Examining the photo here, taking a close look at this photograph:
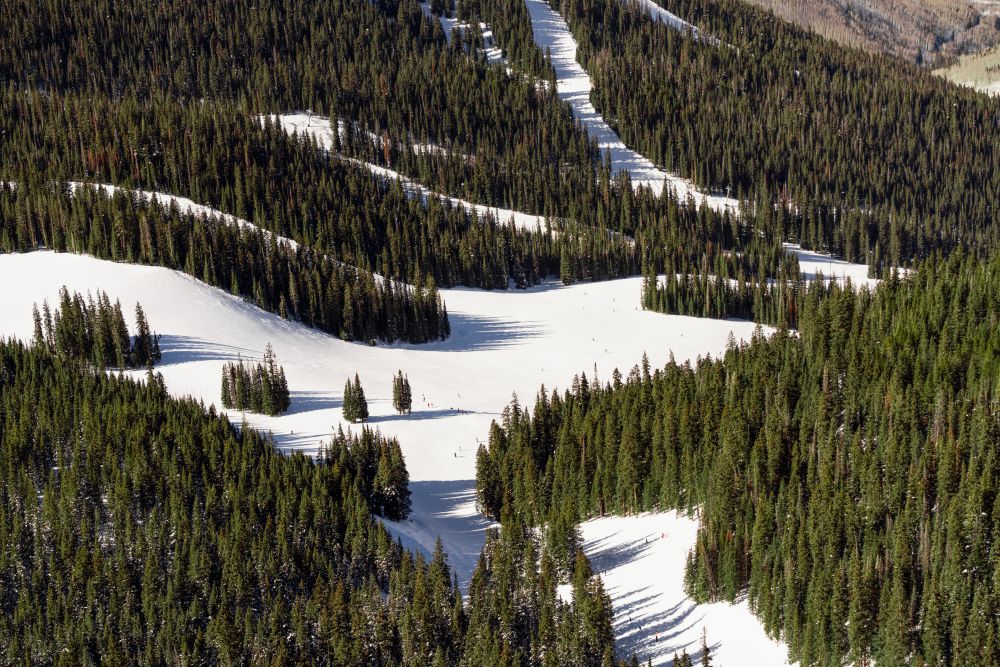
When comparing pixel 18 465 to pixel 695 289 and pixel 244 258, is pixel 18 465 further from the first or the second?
pixel 695 289

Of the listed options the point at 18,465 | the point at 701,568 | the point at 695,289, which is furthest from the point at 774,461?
the point at 695,289

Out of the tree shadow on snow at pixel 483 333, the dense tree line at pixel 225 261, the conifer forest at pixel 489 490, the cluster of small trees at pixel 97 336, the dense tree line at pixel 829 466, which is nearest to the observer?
the dense tree line at pixel 829 466

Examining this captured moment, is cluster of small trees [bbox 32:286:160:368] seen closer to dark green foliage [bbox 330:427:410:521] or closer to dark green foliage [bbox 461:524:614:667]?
dark green foliage [bbox 330:427:410:521]

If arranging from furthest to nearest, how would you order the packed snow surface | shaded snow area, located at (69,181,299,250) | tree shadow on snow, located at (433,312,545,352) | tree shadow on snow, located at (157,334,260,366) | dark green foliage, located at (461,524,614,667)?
shaded snow area, located at (69,181,299,250), tree shadow on snow, located at (433,312,545,352), tree shadow on snow, located at (157,334,260,366), the packed snow surface, dark green foliage, located at (461,524,614,667)

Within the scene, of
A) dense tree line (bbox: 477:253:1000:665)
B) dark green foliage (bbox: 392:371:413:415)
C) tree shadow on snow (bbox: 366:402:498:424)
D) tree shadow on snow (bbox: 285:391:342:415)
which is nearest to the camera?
dense tree line (bbox: 477:253:1000:665)

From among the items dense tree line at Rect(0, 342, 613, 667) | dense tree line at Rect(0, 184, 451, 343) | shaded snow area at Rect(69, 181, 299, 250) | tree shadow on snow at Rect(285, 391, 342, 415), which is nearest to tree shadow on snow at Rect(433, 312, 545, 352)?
dense tree line at Rect(0, 184, 451, 343)

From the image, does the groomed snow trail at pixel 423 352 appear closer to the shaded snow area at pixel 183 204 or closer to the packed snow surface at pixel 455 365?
the packed snow surface at pixel 455 365

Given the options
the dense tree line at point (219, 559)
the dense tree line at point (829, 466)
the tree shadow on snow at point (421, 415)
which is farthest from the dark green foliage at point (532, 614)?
the tree shadow on snow at point (421, 415)
